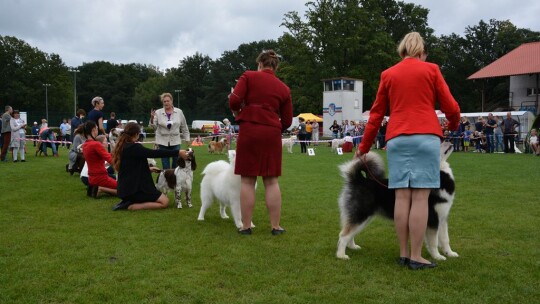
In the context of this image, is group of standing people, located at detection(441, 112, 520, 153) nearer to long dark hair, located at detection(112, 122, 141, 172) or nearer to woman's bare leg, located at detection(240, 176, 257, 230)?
long dark hair, located at detection(112, 122, 141, 172)

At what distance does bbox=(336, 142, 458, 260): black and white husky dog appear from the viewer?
406 cm

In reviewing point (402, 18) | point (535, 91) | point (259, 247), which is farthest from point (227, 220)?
point (402, 18)

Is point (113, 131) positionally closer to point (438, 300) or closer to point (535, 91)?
point (438, 300)

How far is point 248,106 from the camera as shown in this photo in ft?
16.6

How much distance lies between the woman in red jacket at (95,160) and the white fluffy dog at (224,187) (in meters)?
2.54

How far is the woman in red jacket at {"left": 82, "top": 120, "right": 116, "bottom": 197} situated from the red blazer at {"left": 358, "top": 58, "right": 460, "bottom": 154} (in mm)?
5456

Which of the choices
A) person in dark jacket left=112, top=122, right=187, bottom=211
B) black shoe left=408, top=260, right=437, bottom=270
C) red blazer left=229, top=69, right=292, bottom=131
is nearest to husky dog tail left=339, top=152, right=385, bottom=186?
black shoe left=408, top=260, right=437, bottom=270

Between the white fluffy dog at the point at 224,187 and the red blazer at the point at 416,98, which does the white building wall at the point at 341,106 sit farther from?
the red blazer at the point at 416,98

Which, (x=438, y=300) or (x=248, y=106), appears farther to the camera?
(x=248, y=106)

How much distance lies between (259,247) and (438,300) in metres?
1.95

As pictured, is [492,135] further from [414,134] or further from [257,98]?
[414,134]

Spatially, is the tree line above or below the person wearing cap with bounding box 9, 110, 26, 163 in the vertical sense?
above

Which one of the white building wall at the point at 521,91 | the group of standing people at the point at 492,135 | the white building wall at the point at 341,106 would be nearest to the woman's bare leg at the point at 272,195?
the group of standing people at the point at 492,135

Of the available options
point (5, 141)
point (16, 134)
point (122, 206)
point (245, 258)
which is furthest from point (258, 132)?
point (5, 141)
